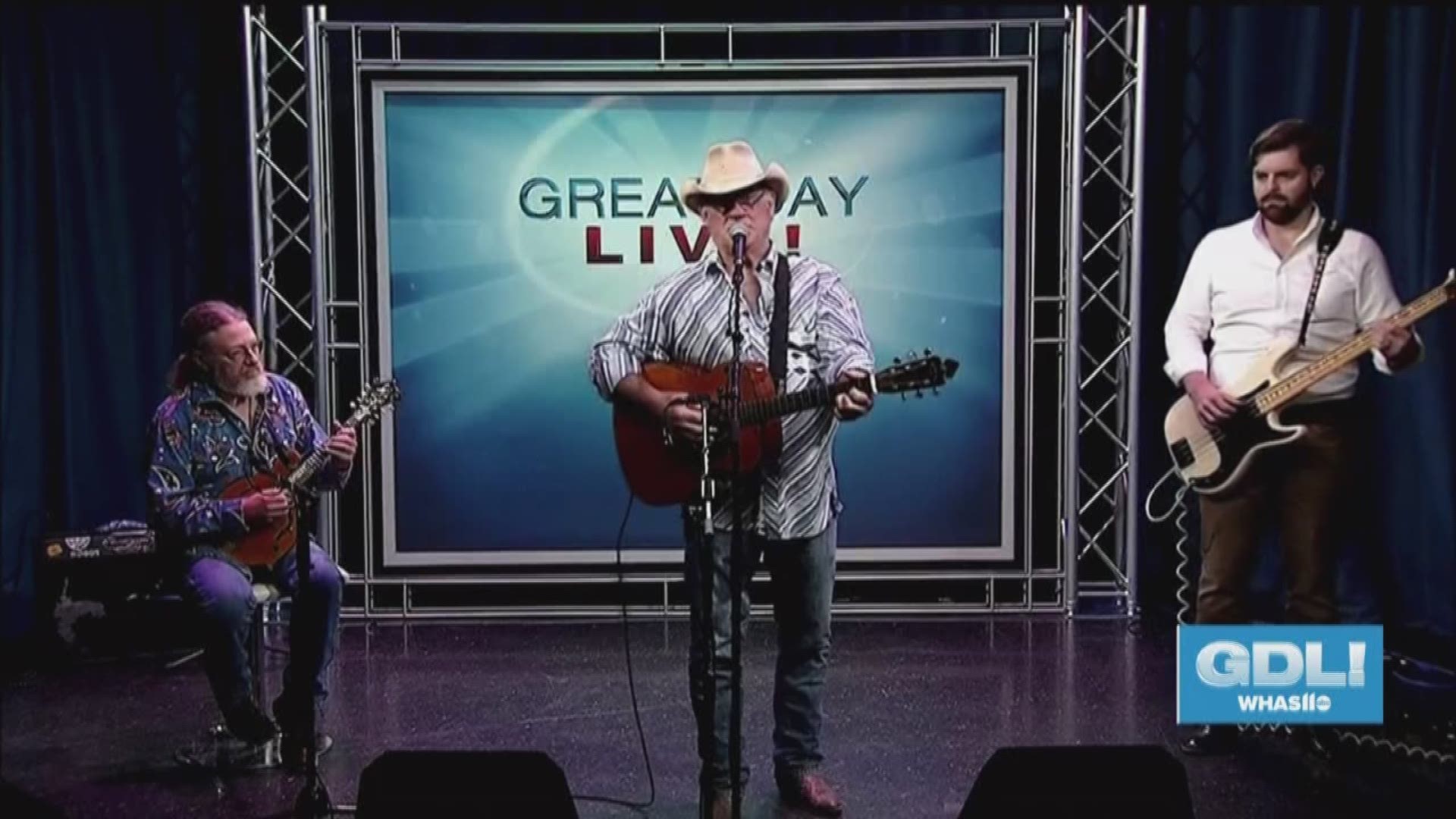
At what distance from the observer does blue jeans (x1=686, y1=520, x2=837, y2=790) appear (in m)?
3.26

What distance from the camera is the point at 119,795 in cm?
354

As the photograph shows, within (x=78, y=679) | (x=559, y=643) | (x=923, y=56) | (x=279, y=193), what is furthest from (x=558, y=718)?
(x=923, y=56)

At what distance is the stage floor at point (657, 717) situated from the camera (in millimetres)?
3484

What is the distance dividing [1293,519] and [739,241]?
1.61 m

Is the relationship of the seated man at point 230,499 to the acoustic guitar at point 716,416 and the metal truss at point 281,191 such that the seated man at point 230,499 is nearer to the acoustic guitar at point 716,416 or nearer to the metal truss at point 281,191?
the acoustic guitar at point 716,416

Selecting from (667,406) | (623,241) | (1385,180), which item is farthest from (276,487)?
(1385,180)

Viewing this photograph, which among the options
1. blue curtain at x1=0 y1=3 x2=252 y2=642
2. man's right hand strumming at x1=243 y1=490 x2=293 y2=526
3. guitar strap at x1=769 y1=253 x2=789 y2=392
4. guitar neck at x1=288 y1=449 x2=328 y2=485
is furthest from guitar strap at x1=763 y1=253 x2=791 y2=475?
blue curtain at x1=0 y1=3 x2=252 y2=642

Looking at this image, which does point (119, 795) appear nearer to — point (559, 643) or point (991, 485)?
point (559, 643)

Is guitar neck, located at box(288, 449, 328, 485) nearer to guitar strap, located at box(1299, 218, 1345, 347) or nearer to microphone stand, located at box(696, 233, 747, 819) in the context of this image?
microphone stand, located at box(696, 233, 747, 819)

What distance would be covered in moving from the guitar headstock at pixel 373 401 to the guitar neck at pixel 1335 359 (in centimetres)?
213

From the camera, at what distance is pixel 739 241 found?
3.10 meters

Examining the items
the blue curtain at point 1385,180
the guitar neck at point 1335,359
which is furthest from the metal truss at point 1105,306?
the guitar neck at point 1335,359

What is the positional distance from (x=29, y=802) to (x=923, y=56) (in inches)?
152

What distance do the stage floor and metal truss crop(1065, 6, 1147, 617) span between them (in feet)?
1.08
